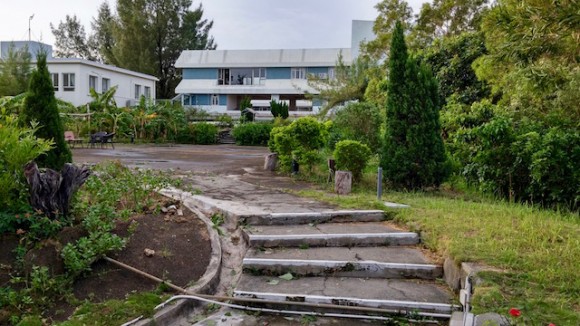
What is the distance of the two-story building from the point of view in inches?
1486

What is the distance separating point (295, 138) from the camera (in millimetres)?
10734

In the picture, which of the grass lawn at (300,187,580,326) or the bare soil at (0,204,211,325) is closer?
the grass lawn at (300,187,580,326)

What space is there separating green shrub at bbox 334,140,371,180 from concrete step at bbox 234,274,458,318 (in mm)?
4556

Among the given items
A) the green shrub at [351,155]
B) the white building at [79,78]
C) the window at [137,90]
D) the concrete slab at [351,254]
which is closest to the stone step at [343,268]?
the concrete slab at [351,254]

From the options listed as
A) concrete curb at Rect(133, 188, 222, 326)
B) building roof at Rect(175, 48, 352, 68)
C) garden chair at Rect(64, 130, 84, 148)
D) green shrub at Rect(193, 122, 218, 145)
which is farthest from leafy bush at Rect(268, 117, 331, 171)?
building roof at Rect(175, 48, 352, 68)

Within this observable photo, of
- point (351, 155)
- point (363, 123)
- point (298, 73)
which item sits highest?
point (298, 73)

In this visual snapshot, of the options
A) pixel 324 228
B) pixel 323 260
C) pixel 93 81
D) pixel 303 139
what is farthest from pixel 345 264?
pixel 93 81

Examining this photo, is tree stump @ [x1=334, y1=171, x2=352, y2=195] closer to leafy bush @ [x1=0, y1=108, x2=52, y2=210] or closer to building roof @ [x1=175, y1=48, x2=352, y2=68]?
leafy bush @ [x1=0, y1=108, x2=52, y2=210]

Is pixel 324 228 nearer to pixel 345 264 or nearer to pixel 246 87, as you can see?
pixel 345 264

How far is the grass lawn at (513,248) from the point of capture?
3.63 m

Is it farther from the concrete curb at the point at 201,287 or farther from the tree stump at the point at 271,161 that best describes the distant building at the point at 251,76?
the concrete curb at the point at 201,287

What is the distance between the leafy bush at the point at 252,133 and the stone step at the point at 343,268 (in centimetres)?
2076

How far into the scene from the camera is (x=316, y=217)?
6.32 metres

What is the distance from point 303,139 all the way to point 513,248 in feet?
21.3
